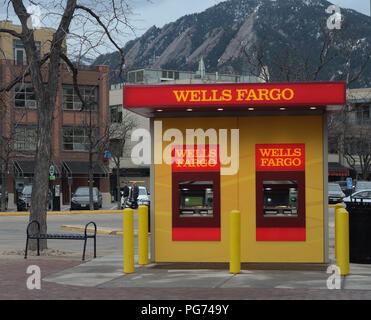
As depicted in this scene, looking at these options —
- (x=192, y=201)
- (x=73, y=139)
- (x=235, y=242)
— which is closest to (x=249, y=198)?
(x=192, y=201)

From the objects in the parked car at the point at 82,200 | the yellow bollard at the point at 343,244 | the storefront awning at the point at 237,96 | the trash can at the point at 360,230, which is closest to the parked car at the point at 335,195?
the parked car at the point at 82,200

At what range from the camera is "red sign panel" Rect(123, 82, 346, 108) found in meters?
15.0

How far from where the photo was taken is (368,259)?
16.1m

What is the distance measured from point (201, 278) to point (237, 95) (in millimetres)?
3564

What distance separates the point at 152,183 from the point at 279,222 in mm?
2662

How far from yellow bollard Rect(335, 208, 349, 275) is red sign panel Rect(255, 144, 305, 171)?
1.84m

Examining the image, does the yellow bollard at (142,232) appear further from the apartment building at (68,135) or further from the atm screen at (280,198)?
the apartment building at (68,135)

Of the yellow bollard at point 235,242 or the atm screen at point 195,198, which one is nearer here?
the yellow bollard at point 235,242

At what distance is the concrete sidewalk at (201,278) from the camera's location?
12924mm

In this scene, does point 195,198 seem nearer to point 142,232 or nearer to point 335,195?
point 142,232

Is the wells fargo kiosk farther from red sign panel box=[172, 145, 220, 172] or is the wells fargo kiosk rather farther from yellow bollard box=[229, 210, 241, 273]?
yellow bollard box=[229, 210, 241, 273]

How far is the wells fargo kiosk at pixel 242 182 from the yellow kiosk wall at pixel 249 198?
0.02 m

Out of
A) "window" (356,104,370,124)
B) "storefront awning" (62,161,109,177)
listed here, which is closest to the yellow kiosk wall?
"storefront awning" (62,161,109,177)
